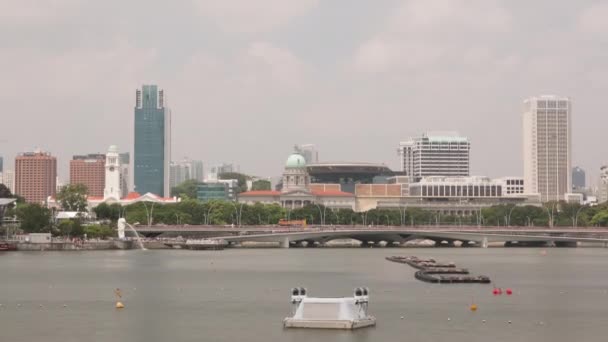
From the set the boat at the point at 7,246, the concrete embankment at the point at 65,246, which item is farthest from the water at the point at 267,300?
the concrete embankment at the point at 65,246

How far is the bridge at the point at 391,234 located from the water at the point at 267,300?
1681 inches

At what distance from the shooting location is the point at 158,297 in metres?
78.0

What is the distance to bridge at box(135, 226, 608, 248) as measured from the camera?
16825 centimetres

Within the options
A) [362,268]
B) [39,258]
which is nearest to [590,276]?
[362,268]

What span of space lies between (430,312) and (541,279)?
30093 mm

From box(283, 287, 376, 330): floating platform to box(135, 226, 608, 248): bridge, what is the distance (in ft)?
347

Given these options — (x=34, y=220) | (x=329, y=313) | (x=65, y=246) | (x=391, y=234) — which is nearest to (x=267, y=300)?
(x=329, y=313)

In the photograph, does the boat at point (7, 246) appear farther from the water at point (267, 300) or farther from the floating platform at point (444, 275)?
the floating platform at point (444, 275)

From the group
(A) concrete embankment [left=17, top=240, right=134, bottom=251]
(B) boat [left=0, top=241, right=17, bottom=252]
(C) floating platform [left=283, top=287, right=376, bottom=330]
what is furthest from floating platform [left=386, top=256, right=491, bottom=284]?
(B) boat [left=0, top=241, right=17, bottom=252]

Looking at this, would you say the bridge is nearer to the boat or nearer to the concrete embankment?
the concrete embankment

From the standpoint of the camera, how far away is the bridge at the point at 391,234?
168 m

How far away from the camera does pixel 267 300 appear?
2958 inches

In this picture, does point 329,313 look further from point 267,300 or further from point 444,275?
point 444,275

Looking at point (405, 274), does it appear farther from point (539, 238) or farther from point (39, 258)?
point (539, 238)
